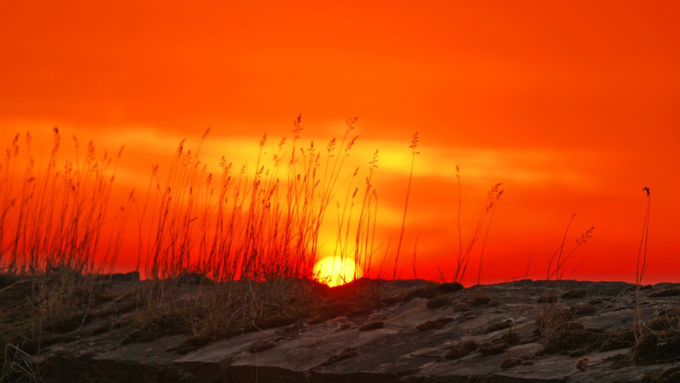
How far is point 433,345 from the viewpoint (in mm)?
3555

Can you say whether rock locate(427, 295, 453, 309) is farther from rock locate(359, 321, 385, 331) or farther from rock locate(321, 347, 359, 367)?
rock locate(321, 347, 359, 367)

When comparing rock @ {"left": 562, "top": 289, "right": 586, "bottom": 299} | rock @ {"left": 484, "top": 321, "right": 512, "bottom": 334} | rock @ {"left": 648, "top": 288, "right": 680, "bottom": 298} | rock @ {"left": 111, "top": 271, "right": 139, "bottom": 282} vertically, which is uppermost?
rock @ {"left": 648, "top": 288, "right": 680, "bottom": 298}

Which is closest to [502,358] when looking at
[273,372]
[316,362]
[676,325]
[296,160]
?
[676,325]

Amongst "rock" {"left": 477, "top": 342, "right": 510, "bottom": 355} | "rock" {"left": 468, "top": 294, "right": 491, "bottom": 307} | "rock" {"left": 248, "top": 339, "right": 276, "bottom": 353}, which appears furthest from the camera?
"rock" {"left": 468, "top": 294, "right": 491, "bottom": 307}

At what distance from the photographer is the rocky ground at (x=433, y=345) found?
9.59 ft

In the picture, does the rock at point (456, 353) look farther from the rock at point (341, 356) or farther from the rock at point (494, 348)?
the rock at point (341, 356)

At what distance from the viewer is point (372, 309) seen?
14.8ft

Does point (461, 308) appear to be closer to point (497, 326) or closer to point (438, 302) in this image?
point (438, 302)

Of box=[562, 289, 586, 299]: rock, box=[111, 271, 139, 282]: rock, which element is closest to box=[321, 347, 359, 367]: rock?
box=[562, 289, 586, 299]: rock

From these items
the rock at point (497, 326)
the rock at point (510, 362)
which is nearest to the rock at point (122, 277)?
the rock at point (497, 326)

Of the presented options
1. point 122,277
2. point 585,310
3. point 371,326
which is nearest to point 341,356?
point 371,326

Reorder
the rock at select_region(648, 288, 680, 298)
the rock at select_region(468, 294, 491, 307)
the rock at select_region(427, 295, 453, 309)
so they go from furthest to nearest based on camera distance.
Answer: the rock at select_region(427, 295, 453, 309) → the rock at select_region(468, 294, 491, 307) → the rock at select_region(648, 288, 680, 298)

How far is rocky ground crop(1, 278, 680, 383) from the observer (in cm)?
292

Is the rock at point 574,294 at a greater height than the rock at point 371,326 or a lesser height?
greater
